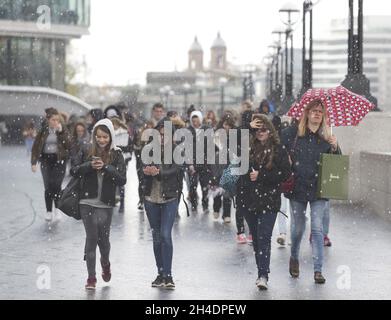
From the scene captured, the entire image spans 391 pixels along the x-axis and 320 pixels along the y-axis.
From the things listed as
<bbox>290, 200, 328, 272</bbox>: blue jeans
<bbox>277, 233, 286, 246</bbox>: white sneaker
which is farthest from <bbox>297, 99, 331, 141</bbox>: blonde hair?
<bbox>277, 233, 286, 246</bbox>: white sneaker

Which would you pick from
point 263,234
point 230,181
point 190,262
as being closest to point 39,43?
point 190,262

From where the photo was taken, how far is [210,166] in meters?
16.8

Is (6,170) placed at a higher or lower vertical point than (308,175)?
lower

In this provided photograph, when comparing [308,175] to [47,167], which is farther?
[47,167]

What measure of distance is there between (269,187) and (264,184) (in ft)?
0.18

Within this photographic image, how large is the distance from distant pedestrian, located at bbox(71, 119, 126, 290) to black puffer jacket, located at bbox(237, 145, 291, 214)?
1.17 meters

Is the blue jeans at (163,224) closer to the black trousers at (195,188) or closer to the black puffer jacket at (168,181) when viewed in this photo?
the black puffer jacket at (168,181)

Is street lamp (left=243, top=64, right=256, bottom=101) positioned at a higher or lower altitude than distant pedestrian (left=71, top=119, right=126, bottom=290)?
lower

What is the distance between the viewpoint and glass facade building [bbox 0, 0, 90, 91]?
246ft

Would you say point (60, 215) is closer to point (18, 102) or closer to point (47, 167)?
point (47, 167)

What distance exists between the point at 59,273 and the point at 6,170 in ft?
75.4

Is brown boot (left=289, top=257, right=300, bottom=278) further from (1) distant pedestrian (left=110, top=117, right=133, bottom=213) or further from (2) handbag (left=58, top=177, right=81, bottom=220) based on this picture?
(1) distant pedestrian (left=110, top=117, right=133, bottom=213)
